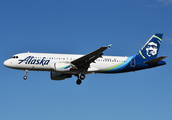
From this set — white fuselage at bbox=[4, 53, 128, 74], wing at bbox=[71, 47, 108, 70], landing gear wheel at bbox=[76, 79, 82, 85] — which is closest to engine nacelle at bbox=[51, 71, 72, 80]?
landing gear wheel at bbox=[76, 79, 82, 85]

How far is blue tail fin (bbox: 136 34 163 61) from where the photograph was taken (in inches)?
1810

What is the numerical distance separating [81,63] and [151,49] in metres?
12.2

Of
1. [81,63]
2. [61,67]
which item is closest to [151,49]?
[81,63]

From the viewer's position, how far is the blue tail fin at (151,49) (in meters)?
46.0

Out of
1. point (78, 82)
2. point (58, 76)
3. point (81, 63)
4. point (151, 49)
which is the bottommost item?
point (78, 82)

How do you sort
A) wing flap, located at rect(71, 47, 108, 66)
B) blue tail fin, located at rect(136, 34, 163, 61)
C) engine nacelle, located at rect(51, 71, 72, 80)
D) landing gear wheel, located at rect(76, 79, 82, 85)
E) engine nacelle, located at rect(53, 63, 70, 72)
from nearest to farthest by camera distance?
wing flap, located at rect(71, 47, 108, 66), engine nacelle, located at rect(53, 63, 70, 72), landing gear wheel, located at rect(76, 79, 82, 85), blue tail fin, located at rect(136, 34, 163, 61), engine nacelle, located at rect(51, 71, 72, 80)

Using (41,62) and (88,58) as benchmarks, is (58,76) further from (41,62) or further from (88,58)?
(88,58)

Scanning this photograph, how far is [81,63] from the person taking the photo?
4184cm

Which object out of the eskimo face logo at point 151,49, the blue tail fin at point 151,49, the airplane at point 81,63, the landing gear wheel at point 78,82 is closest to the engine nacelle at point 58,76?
the airplane at point 81,63

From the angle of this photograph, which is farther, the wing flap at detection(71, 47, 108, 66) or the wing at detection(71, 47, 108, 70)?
the wing at detection(71, 47, 108, 70)

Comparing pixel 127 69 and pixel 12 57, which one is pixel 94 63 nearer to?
pixel 127 69

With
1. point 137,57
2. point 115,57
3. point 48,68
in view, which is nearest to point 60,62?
point 48,68

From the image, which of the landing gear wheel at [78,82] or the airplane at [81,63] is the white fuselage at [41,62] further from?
the landing gear wheel at [78,82]

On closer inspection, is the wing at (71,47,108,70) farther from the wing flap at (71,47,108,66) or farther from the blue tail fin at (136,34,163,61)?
the blue tail fin at (136,34,163,61)
